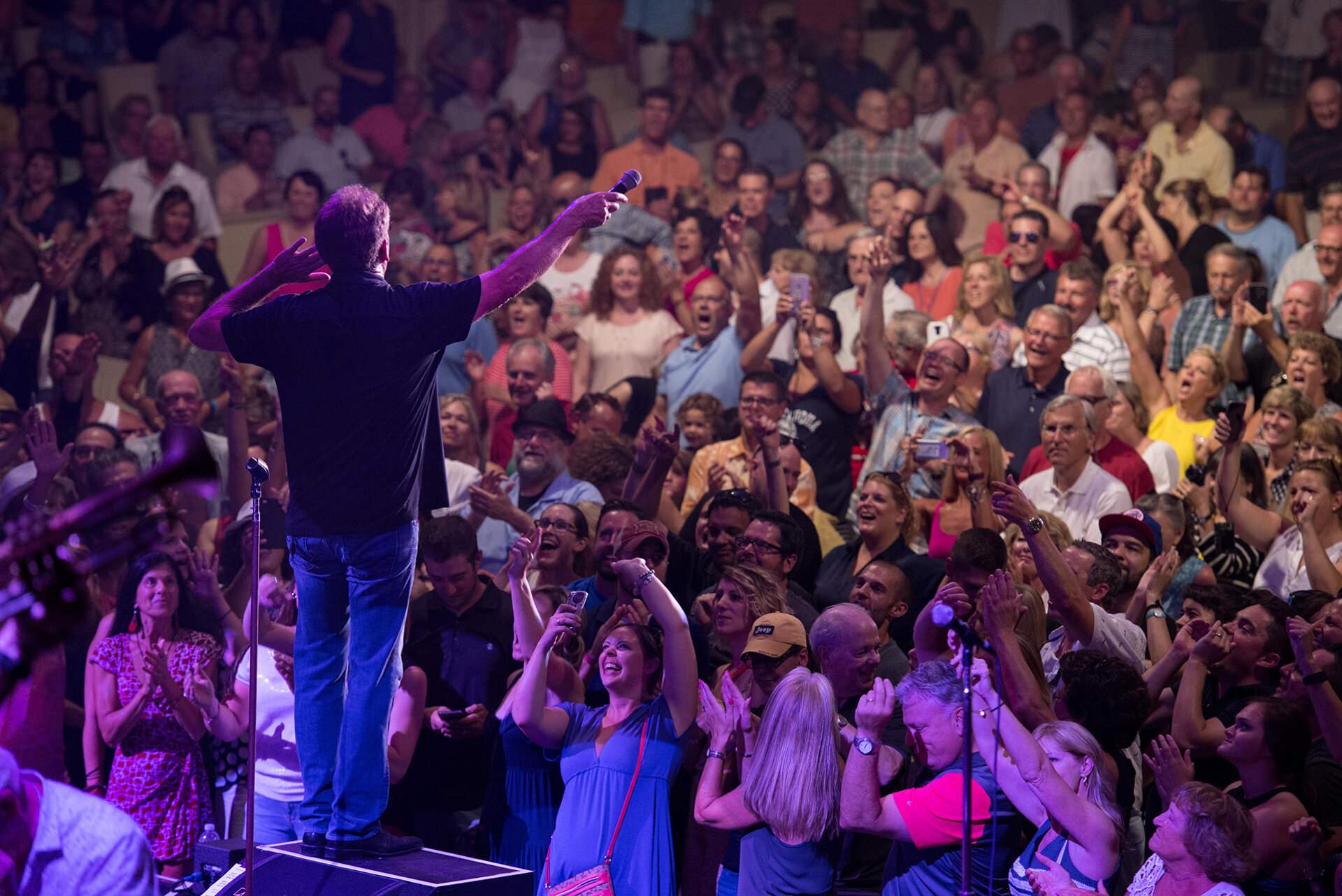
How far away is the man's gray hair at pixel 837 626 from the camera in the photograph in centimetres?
489

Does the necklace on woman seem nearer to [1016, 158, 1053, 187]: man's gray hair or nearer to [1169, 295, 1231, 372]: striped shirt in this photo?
[1016, 158, 1053, 187]: man's gray hair

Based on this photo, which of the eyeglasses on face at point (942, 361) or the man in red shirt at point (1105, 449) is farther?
the eyeglasses on face at point (942, 361)

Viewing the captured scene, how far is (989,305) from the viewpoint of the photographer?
27.6 feet

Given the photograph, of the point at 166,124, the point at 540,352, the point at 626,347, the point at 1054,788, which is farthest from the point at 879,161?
the point at 1054,788

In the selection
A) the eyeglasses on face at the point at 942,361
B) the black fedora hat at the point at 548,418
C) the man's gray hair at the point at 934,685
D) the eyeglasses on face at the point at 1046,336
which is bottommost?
the man's gray hair at the point at 934,685

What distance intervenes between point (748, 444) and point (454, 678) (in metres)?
2.16

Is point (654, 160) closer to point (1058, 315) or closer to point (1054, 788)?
point (1058, 315)

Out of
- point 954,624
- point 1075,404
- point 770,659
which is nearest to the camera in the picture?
point 954,624

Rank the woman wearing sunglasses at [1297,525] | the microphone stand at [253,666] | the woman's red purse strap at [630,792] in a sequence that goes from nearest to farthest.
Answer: the microphone stand at [253,666]
the woman's red purse strap at [630,792]
the woman wearing sunglasses at [1297,525]

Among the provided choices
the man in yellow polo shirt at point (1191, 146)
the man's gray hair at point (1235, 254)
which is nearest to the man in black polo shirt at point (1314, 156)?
the man in yellow polo shirt at point (1191, 146)

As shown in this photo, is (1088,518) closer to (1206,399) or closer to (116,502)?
(1206,399)

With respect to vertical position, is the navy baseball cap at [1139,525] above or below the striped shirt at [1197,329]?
below

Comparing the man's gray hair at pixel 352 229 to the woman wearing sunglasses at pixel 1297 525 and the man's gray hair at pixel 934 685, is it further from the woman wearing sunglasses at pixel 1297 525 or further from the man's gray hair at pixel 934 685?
the woman wearing sunglasses at pixel 1297 525

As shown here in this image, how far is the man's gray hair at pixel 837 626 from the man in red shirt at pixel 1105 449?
2267 millimetres
